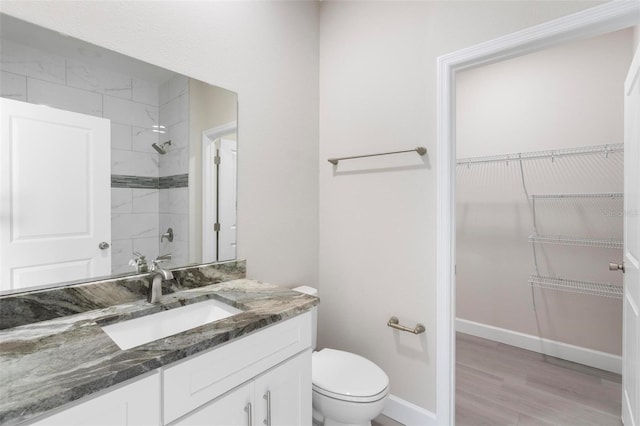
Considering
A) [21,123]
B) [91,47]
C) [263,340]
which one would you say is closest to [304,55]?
[91,47]

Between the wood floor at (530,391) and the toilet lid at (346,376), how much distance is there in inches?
28.6

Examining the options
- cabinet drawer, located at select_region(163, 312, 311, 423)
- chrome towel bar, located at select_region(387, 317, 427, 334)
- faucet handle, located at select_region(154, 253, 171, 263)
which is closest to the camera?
cabinet drawer, located at select_region(163, 312, 311, 423)

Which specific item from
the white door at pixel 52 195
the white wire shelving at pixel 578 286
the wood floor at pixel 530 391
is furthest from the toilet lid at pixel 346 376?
the white wire shelving at pixel 578 286

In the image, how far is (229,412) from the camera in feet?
3.29

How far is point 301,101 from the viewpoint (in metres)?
2.05

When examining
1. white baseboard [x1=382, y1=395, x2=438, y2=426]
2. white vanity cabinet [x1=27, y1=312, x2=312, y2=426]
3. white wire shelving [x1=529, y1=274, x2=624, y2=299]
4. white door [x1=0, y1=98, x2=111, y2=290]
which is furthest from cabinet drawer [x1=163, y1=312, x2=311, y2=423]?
white wire shelving [x1=529, y1=274, x2=624, y2=299]

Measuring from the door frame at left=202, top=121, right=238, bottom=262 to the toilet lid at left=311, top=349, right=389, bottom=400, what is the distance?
30.7 inches

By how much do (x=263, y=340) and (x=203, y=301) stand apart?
0.39 metres

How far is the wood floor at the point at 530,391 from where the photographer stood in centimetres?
188

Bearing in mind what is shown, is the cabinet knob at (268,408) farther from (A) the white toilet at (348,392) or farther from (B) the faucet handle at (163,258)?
(B) the faucet handle at (163,258)

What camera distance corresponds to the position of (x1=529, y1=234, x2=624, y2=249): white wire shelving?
2351 millimetres

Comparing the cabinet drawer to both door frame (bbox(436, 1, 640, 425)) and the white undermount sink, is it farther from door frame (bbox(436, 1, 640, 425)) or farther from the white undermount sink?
door frame (bbox(436, 1, 640, 425))

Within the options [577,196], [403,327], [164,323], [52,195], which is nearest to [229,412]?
[164,323]

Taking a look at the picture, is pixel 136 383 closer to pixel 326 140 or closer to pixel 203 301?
pixel 203 301
